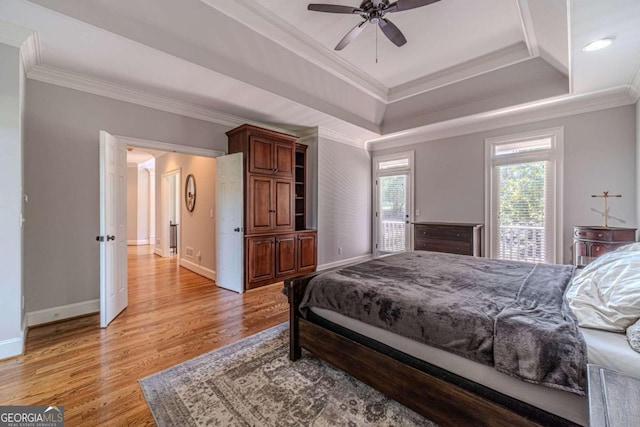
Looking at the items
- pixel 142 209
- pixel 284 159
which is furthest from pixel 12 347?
pixel 142 209

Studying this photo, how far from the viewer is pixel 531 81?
148 inches

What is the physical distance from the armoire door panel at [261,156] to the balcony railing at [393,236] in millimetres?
3011

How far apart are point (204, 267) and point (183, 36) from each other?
3607 mm

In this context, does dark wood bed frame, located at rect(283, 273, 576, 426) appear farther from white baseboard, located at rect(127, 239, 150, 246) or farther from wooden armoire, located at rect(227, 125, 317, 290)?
white baseboard, located at rect(127, 239, 150, 246)

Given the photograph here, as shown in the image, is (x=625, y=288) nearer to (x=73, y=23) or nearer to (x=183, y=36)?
(x=183, y=36)

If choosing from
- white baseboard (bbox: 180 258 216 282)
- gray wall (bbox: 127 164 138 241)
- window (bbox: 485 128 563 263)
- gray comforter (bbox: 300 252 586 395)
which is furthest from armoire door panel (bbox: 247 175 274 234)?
gray wall (bbox: 127 164 138 241)

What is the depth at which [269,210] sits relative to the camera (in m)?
4.29

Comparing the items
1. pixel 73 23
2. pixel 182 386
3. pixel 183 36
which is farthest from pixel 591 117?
pixel 73 23

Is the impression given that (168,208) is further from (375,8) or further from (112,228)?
(375,8)

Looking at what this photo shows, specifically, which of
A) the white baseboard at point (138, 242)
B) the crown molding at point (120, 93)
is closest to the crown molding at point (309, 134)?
the crown molding at point (120, 93)

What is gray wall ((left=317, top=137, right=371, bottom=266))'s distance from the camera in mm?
5125

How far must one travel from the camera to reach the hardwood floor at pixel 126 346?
66.3 inches

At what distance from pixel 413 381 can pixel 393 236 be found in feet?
15.2

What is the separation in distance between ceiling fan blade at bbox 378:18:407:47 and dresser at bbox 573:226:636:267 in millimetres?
3138
